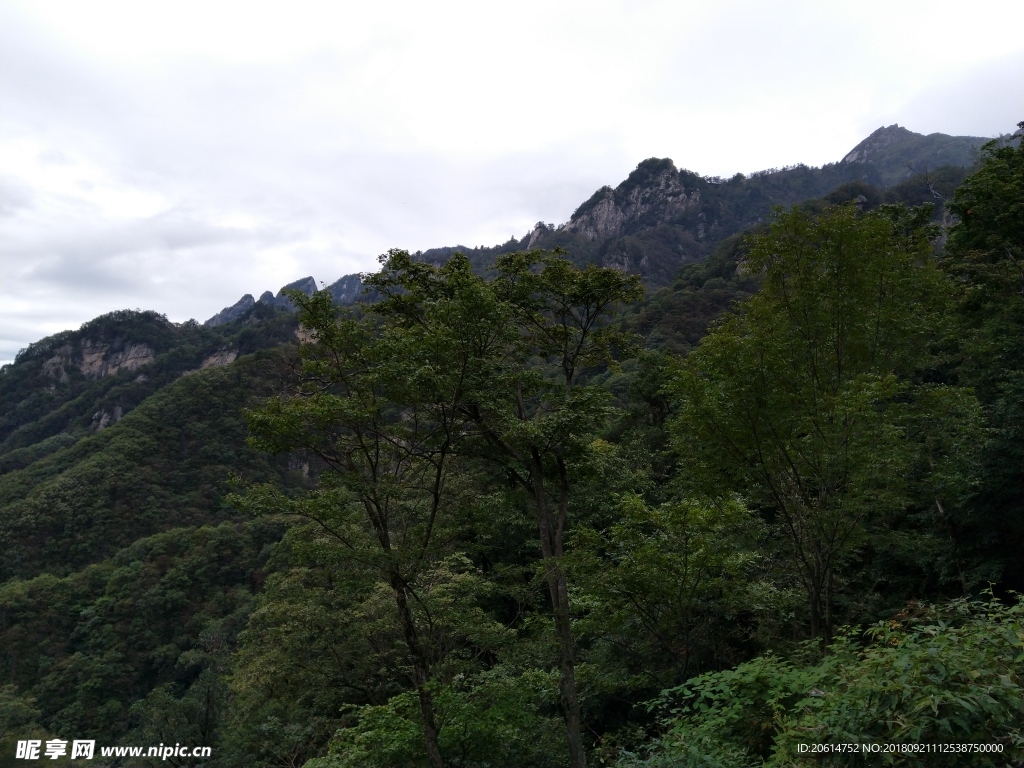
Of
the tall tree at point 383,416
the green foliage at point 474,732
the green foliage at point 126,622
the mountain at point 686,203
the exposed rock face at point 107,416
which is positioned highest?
the mountain at point 686,203

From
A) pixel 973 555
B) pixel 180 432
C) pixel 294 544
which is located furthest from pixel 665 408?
pixel 180 432

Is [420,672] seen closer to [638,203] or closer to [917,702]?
[917,702]

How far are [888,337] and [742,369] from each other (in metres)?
2.64

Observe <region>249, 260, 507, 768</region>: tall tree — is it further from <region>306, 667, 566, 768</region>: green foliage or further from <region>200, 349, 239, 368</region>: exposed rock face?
<region>200, 349, 239, 368</region>: exposed rock face

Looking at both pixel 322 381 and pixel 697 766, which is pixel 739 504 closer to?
pixel 697 766

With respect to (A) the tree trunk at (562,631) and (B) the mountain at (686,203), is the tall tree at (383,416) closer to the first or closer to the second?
(A) the tree trunk at (562,631)

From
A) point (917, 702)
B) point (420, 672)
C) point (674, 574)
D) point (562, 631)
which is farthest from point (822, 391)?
point (420, 672)

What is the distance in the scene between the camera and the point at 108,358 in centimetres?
12112

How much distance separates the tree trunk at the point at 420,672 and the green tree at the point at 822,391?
16.3 ft

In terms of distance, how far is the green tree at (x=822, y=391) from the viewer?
7676mm

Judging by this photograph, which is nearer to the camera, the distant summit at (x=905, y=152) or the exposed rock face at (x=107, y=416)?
the exposed rock face at (x=107, y=416)

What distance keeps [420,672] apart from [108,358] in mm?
140567

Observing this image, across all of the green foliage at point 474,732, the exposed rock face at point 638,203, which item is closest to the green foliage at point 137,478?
the green foliage at point 474,732

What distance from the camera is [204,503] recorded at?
60.7m
